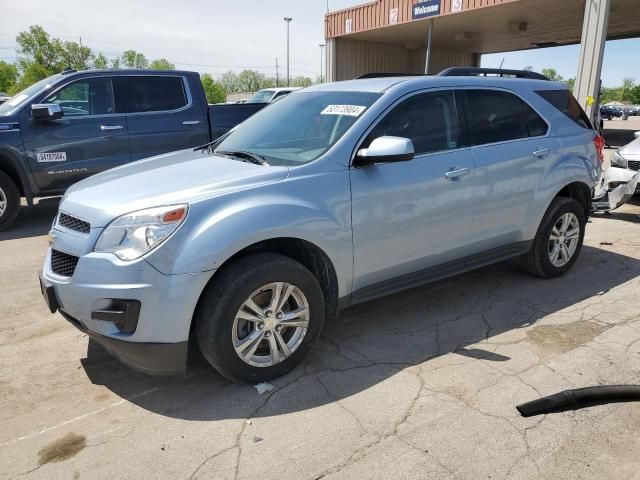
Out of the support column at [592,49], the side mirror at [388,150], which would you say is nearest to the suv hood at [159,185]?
the side mirror at [388,150]

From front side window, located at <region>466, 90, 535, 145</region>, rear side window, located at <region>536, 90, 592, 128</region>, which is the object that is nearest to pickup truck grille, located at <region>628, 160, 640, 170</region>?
rear side window, located at <region>536, 90, 592, 128</region>

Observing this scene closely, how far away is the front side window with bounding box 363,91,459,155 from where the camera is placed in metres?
3.54

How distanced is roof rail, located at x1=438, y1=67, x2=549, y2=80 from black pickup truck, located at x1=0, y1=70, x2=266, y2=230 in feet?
15.0

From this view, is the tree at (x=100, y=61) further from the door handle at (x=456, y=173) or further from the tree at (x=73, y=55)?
the door handle at (x=456, y=173)

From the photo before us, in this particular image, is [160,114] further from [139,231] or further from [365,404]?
[365,404]

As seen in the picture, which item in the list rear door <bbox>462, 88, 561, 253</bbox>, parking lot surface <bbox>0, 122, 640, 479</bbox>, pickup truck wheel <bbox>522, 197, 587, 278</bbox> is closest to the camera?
parking lot surface <bbox>0, 122, 640, 479</bbox>

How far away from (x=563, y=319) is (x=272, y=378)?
237 centimetres

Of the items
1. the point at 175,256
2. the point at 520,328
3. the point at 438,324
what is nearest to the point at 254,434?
the point at 175,256

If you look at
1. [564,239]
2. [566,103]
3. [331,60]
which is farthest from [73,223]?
[331,60]

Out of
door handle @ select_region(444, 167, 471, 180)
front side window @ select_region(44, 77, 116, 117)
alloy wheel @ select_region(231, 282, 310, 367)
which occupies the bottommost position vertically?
alloy wheel @ select_region(231, 282, 310, 367)

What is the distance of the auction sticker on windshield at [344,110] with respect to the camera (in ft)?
11.5

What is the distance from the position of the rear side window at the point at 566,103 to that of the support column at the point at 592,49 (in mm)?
8565

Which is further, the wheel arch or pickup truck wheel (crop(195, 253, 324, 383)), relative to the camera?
the wheel arch

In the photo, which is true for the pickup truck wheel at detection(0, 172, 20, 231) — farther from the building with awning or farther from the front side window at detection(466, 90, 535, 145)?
the building with awning
